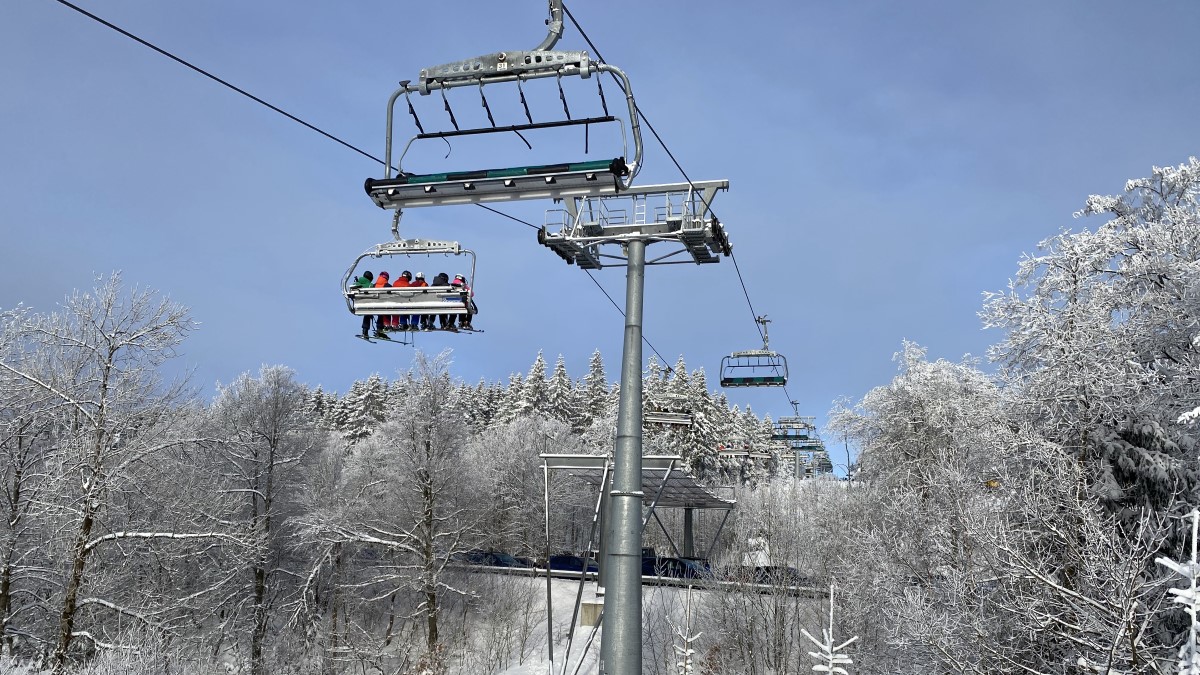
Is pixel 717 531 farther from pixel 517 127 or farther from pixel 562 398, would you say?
pixel 562 398

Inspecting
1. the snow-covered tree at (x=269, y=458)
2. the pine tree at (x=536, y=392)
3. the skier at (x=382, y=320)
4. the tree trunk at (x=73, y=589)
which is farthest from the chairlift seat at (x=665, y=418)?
the pine tree at (x=536, y=392)

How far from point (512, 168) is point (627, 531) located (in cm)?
462

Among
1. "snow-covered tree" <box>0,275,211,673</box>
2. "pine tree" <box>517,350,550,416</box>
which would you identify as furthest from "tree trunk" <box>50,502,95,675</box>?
"pine tree" <box>517,350,550,416</box>

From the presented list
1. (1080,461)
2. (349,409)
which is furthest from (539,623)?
(349,409)

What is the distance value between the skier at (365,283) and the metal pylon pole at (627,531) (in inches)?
237

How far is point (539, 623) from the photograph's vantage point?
4138 centimetres

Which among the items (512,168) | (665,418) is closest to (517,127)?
(512,168)

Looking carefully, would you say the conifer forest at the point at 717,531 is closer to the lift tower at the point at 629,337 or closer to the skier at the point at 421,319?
the lift tower at the point at 629,337

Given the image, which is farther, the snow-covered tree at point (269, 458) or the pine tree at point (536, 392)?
the pine tree at point (536, 392)

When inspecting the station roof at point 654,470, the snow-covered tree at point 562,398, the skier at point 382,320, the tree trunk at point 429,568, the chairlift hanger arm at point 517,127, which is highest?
the snow-covered tree at point 562,398

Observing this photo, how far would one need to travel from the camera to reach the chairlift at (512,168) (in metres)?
9.45

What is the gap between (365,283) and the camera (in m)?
13.8

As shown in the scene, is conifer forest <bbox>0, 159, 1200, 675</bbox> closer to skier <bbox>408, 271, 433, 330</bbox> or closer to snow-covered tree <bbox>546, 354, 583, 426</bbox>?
skier <bbox>408, 271, 433, 330</bbox>

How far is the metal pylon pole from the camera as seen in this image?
8508 mm
